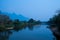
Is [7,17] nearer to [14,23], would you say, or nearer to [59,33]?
[14,23]

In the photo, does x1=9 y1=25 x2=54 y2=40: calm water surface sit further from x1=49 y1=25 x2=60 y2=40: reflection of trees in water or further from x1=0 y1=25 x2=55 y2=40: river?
x1=49 y1=25 x2=60 y2=40: reflection of trees in water

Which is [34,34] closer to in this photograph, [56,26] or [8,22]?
[56,26]

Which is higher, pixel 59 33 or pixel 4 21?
pixel 4 21

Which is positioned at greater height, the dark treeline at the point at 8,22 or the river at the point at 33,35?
the dark treeline at the point at 8,22

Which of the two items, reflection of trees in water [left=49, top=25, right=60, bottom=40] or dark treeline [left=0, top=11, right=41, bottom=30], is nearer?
dark treeline [left=0, top=11, right=41, bottom=30]

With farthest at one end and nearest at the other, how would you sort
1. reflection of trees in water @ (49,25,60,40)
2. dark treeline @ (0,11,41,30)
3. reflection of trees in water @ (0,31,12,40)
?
reflection of trees in water @ (49,25,60,40), reflection of trees in water @ (0,31,12,40), dark treeline @ (0,11,41,30)

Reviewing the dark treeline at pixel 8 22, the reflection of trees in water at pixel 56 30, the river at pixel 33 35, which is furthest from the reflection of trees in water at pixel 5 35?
the reflection of trees in water at pixel 56 30

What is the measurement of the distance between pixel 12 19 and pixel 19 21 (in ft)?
0.78

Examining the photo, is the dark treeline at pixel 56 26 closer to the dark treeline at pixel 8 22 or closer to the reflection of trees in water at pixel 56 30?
the reflection of trees in water at pixel 56 30

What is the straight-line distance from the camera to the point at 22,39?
484 cm

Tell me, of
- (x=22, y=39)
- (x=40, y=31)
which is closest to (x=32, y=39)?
(x=22, y=39)

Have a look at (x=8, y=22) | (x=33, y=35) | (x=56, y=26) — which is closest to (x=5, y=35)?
(x=8, y=22)

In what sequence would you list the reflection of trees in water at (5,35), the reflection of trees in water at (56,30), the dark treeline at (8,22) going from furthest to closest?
1. the reflection of trees in water at (56,30)
2. the reflection of trees in water at (5,35)
3. the dark treeline at (8,22)

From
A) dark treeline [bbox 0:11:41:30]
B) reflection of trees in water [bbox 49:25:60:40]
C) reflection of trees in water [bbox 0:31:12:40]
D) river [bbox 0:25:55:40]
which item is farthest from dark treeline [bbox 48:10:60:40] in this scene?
Result: reflection of trees in water [bbox 0:31:12:40]
